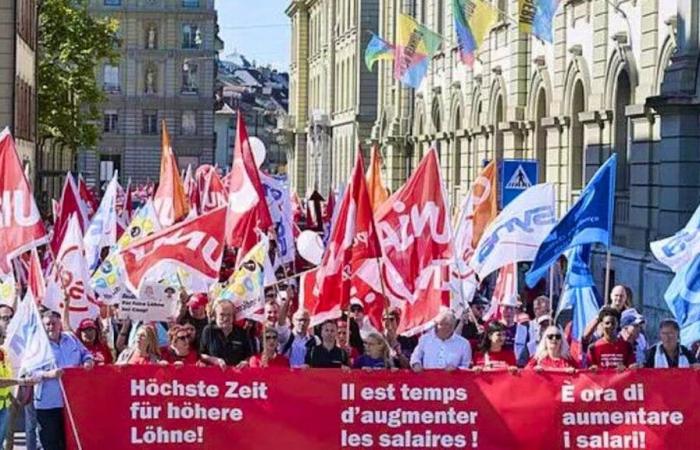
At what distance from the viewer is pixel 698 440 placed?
41.8ft

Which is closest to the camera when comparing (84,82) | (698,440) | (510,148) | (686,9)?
(698,440)

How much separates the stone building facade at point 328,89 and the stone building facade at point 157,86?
8.99m

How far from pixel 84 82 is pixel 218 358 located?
47938 millimetres

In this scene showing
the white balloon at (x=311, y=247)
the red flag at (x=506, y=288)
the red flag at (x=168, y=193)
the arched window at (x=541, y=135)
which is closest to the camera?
the red flag at (x=506, y=288)

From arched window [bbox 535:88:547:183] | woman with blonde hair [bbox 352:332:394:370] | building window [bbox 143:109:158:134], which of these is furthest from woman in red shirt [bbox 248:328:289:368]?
building window [bbox 143:109:158:134]

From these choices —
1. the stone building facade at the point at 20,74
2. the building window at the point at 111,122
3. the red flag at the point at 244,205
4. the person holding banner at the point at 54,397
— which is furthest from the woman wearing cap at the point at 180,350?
the building window at the point at 111,122

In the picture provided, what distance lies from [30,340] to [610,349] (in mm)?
4439

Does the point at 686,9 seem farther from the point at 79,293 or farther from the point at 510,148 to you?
the point at 510,148

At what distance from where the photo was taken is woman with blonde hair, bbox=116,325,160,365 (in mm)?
13453

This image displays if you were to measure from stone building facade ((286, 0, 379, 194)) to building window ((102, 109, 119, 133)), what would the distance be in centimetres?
1439

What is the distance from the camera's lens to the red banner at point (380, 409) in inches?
505

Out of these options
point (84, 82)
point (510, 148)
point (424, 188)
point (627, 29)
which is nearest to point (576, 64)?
point (627, 29)

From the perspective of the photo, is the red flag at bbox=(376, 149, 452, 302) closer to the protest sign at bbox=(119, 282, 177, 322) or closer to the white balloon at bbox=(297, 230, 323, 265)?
the protest sign at bbox=(119, 282, 177, 322)

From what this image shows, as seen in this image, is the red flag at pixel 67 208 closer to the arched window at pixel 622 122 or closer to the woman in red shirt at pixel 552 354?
the woman in red shirt at pixel 552 354
